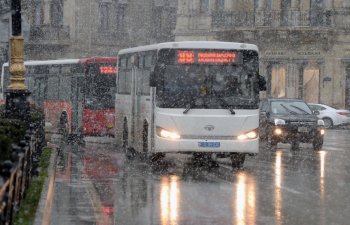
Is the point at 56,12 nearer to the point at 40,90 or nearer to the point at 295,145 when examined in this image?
the point at 40,90

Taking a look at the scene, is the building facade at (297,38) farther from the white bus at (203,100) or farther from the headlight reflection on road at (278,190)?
the white bus at (203,100)

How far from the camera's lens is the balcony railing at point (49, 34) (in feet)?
206

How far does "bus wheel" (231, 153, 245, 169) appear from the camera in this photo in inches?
900

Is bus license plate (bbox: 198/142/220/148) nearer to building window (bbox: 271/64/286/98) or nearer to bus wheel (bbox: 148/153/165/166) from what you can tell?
bus wheel (bbox: 148/153/165/166)

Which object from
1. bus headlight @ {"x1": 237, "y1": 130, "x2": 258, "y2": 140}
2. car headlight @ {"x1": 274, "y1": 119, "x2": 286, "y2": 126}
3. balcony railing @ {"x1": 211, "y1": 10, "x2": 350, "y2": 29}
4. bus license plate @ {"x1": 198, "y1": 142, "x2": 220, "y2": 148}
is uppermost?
balcony railing @ {"x1": 211, "y1": 10, "x2": 350, "y2": 29}

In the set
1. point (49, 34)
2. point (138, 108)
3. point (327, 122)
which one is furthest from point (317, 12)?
point (138, 108)

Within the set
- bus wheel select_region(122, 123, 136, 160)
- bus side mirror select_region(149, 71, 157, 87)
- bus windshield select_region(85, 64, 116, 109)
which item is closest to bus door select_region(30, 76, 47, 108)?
bus windshield select_region(85, 64, 116, 109)

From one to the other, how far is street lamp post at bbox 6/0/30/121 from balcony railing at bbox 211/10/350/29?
35509 millimetres

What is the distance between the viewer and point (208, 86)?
22.5 m

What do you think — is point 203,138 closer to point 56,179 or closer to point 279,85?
point 56,179

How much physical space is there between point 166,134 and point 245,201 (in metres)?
6.45

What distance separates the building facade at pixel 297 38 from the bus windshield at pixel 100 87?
24210mm

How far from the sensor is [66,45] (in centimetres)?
6331

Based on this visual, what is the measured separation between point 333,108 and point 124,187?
116 ft
